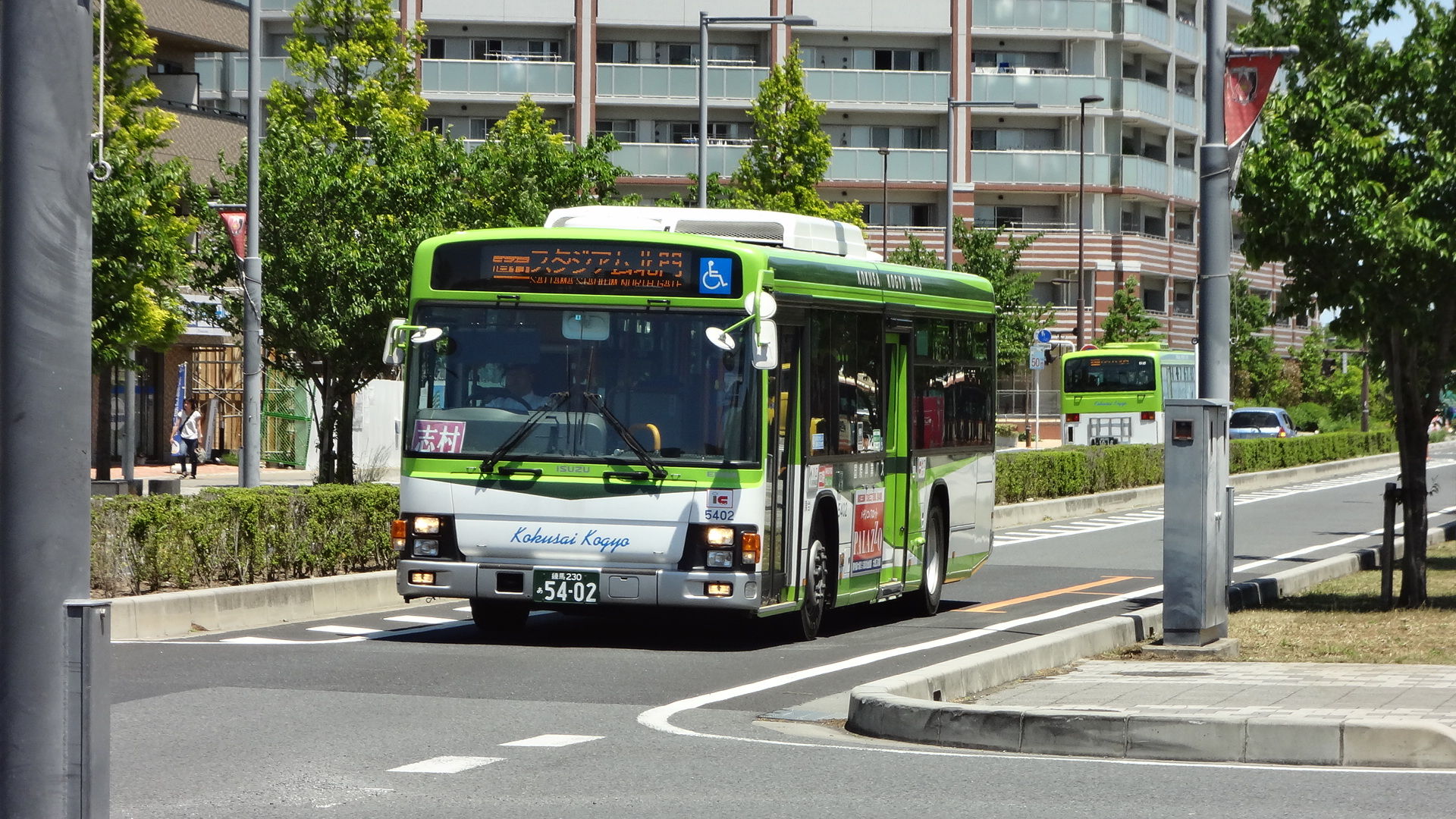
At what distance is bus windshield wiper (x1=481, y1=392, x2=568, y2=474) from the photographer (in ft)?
45.8

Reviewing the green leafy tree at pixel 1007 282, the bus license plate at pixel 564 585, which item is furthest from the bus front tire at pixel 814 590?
the green leafy tree at pixel 1007 282

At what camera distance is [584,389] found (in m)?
14.0

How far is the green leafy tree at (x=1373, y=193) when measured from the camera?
15680mm

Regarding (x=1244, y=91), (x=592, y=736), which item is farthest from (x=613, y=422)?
(x=1244, y=91)

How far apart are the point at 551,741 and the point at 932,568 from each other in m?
8.51

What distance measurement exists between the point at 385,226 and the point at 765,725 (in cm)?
1727

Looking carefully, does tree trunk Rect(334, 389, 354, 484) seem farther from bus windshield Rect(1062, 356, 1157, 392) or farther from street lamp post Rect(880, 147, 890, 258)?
street lamp post Rect(880, 147, 890, 258)

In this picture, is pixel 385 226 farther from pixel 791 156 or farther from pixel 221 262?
pixel 791 156

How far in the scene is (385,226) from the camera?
26688mm

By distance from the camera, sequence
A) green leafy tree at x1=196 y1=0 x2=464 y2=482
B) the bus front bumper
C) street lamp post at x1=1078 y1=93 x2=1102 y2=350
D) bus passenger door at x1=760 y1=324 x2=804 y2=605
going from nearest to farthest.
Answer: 1. the bus front bumper
2. bus passenger door at x1=760 y1=324 x2=804 y2=605
3. green leafy tree at x1=196 y1=0 x2=464 y2=482
4. street lamp post at x1=1078 y1=93 x2=1102 y2=350

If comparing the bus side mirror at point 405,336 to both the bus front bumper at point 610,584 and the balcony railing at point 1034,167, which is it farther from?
the balcony railing at point 1034,167

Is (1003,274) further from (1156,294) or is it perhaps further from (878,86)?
(1156,294)

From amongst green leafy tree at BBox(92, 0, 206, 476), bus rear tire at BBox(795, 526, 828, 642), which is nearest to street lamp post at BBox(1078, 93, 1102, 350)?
green leafy tree at BBox(92, 0, 206, 476)

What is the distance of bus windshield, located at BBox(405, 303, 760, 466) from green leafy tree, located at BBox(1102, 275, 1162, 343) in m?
56.0
